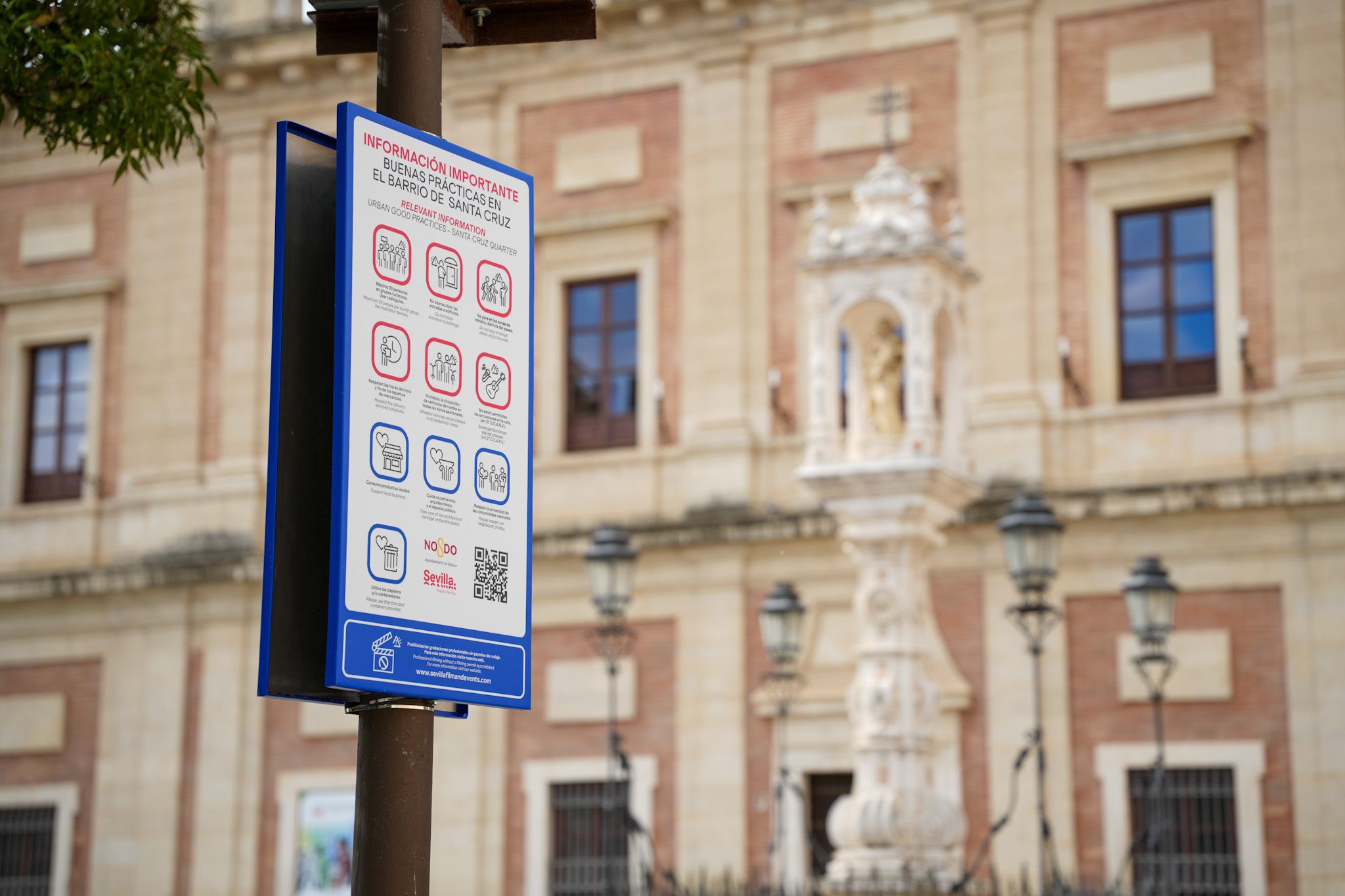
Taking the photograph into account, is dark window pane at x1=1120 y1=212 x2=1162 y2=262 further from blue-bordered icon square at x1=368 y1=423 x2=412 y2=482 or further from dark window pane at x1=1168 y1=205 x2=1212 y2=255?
blue-bordered icon square at x1=368 y1=423 x2=412 y2=482

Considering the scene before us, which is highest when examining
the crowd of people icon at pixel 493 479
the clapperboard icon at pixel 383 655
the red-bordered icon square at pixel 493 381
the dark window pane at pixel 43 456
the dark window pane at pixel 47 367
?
the dark window pane at pixel 47 367

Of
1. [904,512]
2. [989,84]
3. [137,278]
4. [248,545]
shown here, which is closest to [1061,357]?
[989,84]

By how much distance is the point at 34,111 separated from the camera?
23.6ft

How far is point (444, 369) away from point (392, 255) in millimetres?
244

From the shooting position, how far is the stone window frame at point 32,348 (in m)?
24.7

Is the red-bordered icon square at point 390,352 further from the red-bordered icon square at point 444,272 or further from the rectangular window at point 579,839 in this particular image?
the rectangular window at point 579,839

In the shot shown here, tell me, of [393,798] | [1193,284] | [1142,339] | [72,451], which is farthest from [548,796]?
[393,798]

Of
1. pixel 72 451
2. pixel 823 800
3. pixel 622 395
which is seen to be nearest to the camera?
pixel 823 800

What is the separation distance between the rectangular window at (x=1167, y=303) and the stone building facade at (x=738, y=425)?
0.04m

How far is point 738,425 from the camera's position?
21312mm

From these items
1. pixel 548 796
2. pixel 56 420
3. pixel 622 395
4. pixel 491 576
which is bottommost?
pixel 548 796

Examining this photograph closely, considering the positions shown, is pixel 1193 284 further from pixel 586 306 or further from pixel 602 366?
pixel 586 306

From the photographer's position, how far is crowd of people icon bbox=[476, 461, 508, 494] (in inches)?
165

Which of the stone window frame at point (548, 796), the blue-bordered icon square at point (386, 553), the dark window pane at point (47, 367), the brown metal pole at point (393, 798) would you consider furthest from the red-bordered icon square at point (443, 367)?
the dark window pane at point (47, 367)
